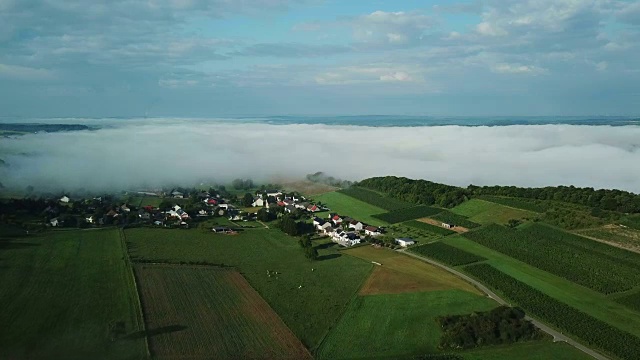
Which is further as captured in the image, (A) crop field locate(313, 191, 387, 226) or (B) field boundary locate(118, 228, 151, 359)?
(A) crop field locate(313, 191, 387, 226)

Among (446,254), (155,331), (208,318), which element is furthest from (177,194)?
(155,331)

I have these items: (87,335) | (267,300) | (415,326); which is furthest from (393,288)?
(87,335)

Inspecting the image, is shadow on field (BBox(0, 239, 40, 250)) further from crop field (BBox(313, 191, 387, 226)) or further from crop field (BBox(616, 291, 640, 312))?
crop field (BBox(616, 291, 640, 312))

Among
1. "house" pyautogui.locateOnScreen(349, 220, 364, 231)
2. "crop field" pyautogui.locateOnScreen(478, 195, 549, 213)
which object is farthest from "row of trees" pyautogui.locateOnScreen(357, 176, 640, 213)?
"house" pyautogui.locateOnScreen(349, 220, 364, 231)

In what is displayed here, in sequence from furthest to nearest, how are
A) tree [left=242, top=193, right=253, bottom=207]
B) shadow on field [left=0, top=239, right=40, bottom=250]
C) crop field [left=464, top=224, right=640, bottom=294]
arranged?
tree [left=242, top=193, right=253, bottom=207] → shadow on field [left=0, top=239, right=40, bottom=250] → crop field [left=464, top=224, right=640, bottom=294]

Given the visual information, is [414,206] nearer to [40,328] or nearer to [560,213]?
[560,213]

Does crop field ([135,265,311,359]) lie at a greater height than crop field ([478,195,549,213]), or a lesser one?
lesser

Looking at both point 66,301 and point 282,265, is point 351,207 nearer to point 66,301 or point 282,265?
point 282,265

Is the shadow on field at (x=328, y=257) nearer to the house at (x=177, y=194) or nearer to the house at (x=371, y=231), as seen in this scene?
the house at (x=371, y=231)
